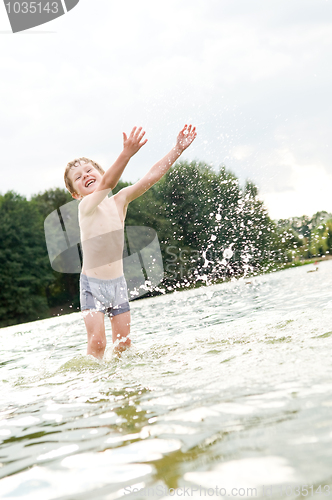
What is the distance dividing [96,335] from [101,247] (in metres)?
0.84

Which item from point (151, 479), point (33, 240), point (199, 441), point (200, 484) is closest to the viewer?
point (200, 484)

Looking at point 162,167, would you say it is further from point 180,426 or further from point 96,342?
point 180,426

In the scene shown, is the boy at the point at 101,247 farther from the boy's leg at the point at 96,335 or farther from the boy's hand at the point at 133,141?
the boy's hand at the point at 133,141

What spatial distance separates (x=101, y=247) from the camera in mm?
4453

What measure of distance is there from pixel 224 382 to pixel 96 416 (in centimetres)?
77

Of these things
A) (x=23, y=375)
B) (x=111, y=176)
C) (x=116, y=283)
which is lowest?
(x=23, y=375)

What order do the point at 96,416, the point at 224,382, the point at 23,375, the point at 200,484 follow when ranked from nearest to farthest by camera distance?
the point at 200,484
the point at 96,416
the point at 224,382
the point at 23,375

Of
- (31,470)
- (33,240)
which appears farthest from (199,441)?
(33,240)

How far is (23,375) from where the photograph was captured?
4738 millimetres

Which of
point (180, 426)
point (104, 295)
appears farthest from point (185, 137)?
point (180, 426)

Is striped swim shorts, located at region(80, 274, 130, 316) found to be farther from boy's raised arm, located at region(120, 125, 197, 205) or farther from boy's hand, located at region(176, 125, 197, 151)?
boy's hand, located at region(176, 125, 197, 151)

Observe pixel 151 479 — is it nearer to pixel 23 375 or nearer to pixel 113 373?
pixel 113 373

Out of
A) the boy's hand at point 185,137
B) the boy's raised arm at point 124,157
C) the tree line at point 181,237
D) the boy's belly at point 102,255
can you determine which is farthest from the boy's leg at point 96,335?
the tree line at point 181,237

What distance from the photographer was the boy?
430 cm
